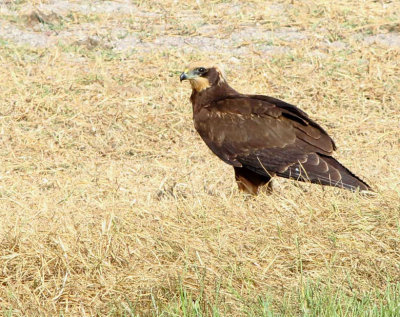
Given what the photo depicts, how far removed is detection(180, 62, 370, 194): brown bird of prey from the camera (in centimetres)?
647

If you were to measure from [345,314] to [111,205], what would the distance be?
2107 millimetres

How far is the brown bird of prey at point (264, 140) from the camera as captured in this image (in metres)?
6.47

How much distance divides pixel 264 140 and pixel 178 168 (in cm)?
132

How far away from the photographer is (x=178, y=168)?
782 centimetres

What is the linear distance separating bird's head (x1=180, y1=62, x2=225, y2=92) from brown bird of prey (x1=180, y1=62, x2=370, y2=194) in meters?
0.19

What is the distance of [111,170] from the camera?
764cm

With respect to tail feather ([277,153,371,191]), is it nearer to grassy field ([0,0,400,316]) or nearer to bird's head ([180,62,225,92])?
grassy field ([0,0,400,316])

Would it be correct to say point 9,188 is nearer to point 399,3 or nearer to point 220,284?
point 220,284

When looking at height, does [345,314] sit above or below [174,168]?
above

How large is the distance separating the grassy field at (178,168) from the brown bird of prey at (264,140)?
20 cm

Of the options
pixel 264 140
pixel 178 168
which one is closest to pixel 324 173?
pixel 264 140

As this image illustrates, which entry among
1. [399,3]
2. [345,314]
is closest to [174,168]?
[345,314]

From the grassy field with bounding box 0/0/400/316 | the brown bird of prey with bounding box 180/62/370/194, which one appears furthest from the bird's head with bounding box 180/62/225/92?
the grassy field with bounding box 0/0/400/316

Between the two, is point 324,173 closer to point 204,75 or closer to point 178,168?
point 204,75
